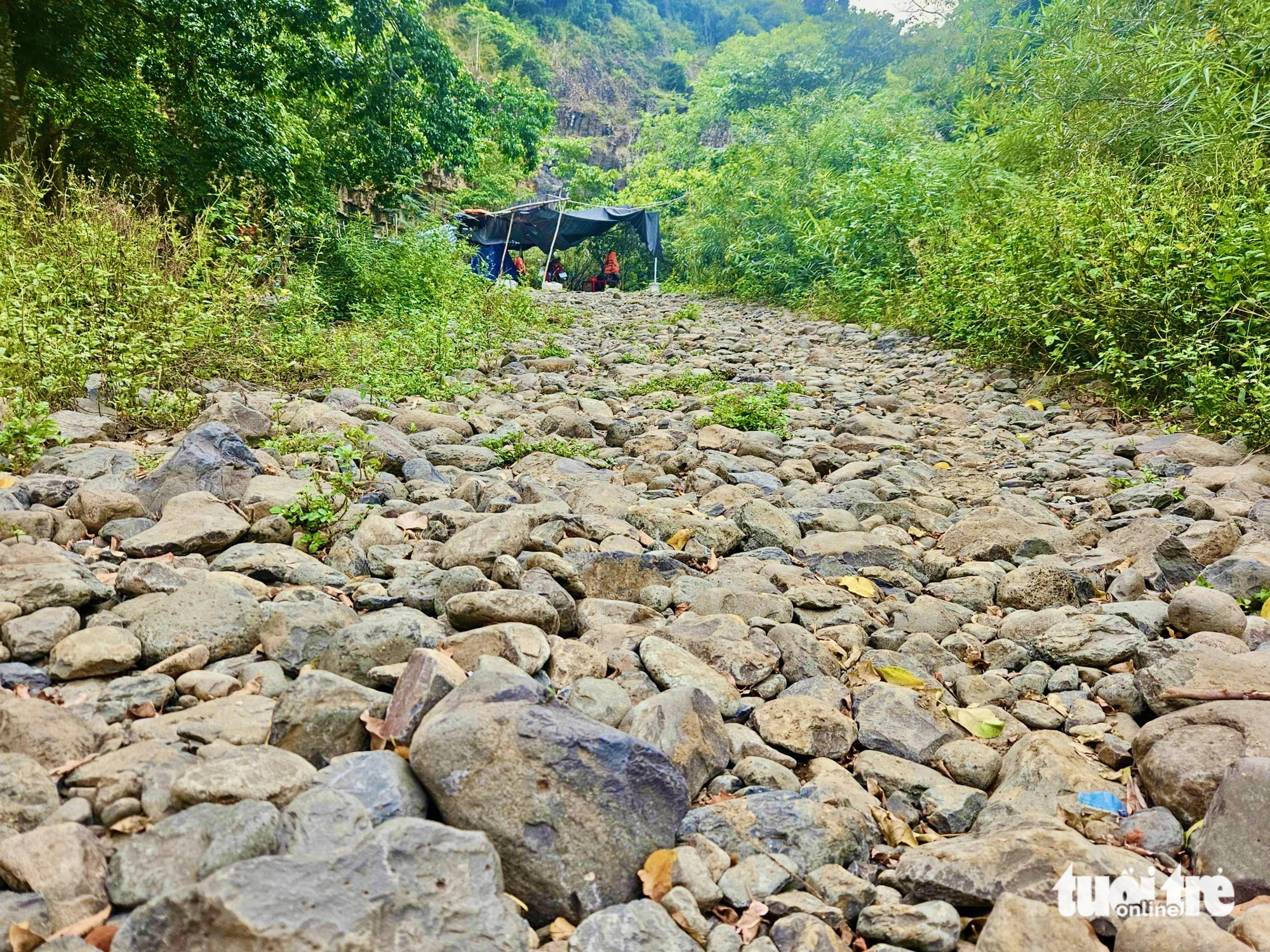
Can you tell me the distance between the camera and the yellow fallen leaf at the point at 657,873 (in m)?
1.30

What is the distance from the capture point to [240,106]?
24.0 feet

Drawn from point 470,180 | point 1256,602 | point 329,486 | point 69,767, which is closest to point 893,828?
point 69,767

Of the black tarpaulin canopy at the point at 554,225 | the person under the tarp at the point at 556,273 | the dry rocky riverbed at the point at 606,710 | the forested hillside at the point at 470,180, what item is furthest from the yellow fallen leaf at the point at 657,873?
the person under the tarp at the point at 556,273

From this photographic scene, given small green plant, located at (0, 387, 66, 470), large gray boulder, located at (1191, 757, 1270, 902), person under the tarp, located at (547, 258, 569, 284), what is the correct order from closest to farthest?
large gray boulder, located at (1191, 757, 1270, 902) < small green plant, located at (0, 387, 66, 470) < person under the tarp, located at (547, 258, 569, 284)

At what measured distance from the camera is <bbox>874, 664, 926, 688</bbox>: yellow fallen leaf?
2.11 meters

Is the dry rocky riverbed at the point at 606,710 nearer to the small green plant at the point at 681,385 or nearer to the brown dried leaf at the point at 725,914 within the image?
the brown dried leaf at the point at 725,914

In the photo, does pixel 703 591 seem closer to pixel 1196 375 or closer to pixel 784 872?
pixel 784 872

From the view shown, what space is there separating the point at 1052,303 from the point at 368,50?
23.1 ft

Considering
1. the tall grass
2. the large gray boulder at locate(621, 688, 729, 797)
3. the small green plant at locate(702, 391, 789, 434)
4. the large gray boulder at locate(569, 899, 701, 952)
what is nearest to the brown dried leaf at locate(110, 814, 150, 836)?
the large gray boulder at locate(569, 899, 701, 952)

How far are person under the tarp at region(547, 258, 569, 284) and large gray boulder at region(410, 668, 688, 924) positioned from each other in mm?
17384

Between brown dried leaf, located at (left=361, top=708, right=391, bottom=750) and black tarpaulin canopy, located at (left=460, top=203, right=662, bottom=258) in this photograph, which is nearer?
brown dried leaf, located at (left=361, top=708, right=391, bottom=750)

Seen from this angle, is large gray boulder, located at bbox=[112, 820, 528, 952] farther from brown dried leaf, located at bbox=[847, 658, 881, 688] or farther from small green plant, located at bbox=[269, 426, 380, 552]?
small green plant, located at bbox=[269, 426, 380, 552]

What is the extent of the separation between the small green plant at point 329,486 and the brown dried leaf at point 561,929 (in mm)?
1634

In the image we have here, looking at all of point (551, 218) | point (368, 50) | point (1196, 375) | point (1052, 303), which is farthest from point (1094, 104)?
point (551, 218)
